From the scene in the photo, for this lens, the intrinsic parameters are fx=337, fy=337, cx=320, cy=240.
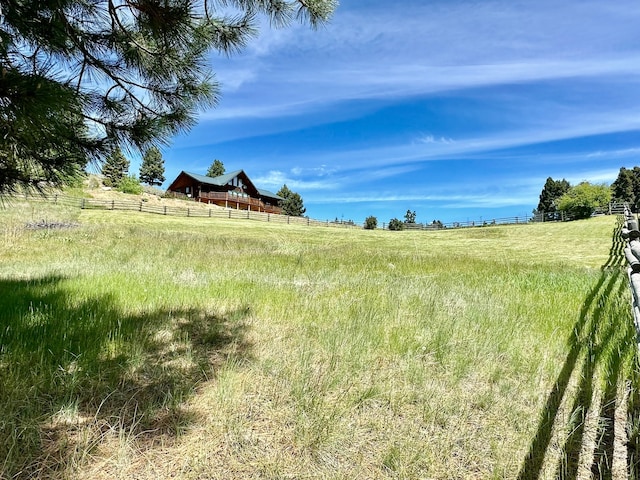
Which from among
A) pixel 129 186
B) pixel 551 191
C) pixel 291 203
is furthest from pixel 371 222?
pixel 551 191

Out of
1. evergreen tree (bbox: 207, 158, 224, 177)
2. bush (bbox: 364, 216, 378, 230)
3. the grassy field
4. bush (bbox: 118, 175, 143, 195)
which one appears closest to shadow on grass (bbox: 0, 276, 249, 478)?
the grassy field

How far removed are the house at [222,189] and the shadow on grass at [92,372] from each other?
4633cm

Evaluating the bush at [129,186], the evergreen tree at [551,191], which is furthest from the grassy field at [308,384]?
the evergreen tree at [551,191]

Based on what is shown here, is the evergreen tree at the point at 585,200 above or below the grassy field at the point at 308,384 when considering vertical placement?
above

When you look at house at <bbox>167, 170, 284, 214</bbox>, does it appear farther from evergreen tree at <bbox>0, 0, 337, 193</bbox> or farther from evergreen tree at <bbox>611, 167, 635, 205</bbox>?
evergreen tree at <bbox>611, 167, 635, 205</bbox>

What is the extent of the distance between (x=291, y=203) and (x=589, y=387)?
2458 inches

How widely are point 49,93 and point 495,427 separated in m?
3.42

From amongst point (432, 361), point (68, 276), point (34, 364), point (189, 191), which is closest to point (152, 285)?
point (68, 276)

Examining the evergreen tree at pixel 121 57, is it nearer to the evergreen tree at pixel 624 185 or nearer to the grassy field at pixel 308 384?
the grassy field at pixel 308 384

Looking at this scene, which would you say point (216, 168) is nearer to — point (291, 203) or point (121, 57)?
point (291, 203)

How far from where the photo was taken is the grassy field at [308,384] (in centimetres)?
196

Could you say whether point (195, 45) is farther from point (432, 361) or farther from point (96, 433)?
point (432, 361)

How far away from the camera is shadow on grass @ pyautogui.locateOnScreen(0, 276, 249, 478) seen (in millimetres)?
2012

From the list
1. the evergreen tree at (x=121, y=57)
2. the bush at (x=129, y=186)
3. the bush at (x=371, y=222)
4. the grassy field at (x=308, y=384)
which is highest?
the bush at (x=129, y=186)
